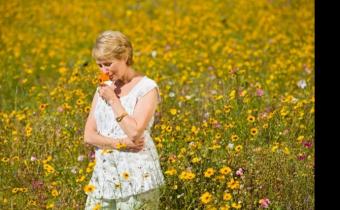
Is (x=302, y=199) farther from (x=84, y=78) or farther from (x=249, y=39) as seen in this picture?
(x=249, y=39)

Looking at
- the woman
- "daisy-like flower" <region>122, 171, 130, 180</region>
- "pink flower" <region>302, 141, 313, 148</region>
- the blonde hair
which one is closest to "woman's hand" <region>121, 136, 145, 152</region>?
the woman

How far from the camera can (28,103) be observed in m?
7.00

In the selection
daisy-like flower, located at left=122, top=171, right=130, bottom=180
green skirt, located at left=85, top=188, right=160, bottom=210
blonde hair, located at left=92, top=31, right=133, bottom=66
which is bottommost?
green skirt, located at left=85, top=188, right=160, bottom=210

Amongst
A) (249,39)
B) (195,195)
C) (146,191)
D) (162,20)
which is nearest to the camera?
(146,191)

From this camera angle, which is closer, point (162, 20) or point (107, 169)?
point (107, 169)

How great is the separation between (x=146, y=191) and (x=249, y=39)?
5.51 metres

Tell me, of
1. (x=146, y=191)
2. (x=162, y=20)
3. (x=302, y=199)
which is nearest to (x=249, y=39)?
(x=162, y=20)

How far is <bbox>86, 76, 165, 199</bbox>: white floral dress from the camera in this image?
152 inches

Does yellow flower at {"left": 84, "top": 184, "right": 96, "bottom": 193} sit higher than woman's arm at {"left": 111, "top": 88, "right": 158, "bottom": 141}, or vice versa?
woman's arm at {"left": 111, "top": 88, "right": 158, "bottom": 141}

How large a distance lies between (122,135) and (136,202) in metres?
0.36

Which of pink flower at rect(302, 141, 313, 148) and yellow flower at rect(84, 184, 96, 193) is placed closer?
yellow flower at rect(84, 184, 96, 193)

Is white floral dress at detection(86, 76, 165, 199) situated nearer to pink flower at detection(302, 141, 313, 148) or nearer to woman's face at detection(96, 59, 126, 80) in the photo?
woman's face at detection(96, 59, 126, 80)

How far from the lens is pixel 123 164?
3916 millimetres

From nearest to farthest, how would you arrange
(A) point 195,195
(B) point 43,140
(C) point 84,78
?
(A) point 195,195
(B) point 43,140
(C) point 84,78
